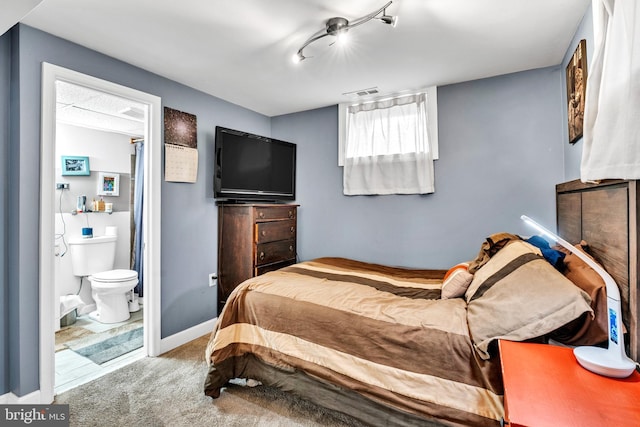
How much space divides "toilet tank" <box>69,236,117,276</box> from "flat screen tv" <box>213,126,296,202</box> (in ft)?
5.77

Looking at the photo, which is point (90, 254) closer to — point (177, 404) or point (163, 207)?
point (163, 207)

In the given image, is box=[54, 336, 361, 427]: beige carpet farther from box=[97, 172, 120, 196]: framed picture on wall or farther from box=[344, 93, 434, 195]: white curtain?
box=[97, 172, 120, 196]: framed picture on wall

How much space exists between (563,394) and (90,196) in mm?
4594

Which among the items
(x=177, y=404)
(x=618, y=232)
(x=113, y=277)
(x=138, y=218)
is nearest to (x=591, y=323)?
(x=618, y=232)

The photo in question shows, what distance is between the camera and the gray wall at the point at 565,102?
1695 mm

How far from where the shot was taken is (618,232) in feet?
3.70

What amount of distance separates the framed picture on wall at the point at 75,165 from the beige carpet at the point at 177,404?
2.49 meters

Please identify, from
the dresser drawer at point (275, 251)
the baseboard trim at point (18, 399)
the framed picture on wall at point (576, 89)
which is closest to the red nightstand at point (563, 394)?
the framed picture on wall at point (576, 89)

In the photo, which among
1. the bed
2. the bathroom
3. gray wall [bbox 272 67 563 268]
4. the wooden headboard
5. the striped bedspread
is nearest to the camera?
the wooden headboard

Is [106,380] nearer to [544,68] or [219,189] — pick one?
[219,189]

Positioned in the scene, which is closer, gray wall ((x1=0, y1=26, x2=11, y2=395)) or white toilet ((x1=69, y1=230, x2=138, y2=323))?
gray wall ((x1=0, y1=26, x2=11, y2=395))

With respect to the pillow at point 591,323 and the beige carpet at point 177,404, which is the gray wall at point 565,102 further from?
the beige carpet at point 177,404

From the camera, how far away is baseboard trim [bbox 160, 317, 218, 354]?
105 inches

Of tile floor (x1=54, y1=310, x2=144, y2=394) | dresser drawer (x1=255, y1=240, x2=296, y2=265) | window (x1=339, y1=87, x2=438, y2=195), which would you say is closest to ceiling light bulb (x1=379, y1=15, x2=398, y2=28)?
window (x1=339, y1=87, x2=438, y2=195)
